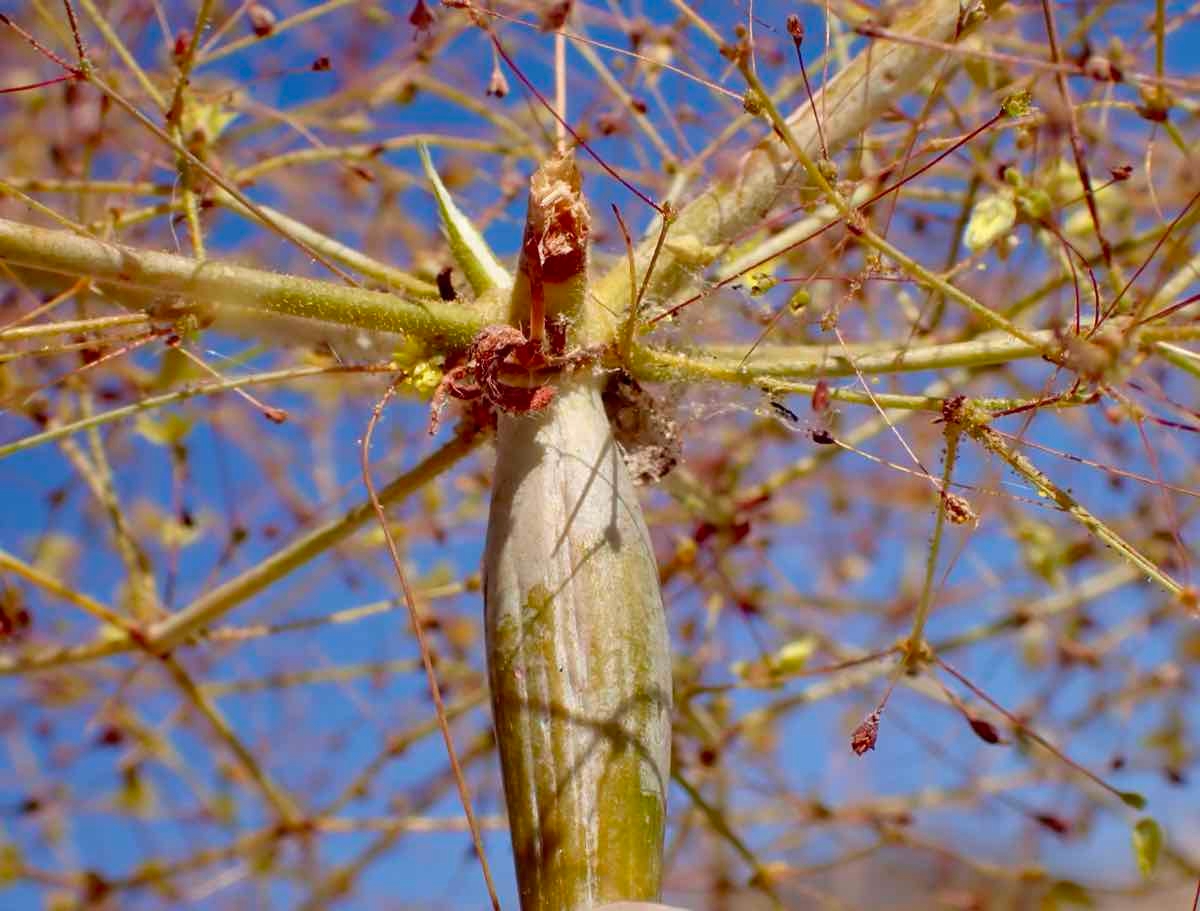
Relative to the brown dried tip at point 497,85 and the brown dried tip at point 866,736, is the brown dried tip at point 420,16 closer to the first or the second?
the brown dried tip at point 497,85

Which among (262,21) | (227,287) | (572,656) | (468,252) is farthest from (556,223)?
(262,21)

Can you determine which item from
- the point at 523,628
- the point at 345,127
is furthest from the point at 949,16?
the point at 345,127

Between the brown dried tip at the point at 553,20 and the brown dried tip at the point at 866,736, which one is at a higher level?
the brown dried tip at the point at 553,20

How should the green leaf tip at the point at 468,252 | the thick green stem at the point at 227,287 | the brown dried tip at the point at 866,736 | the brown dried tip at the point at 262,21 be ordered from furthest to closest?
the brown dried tip at the point at 262,21, the green leaf tip at the point at 468,252, the brown dried tip at the point at 866,736, the thick green stem at the point at 227,287

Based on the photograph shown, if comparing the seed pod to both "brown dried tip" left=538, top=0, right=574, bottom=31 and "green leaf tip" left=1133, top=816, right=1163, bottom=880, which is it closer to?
"brown dried tip" left=538, top=0, right=574, bottom=31

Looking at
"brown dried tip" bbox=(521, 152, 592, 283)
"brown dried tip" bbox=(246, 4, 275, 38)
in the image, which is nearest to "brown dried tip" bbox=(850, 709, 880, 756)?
"brown dried tip" bbox=(521, 152, 592, 283)

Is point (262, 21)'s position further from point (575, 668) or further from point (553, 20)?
point (575, 668)

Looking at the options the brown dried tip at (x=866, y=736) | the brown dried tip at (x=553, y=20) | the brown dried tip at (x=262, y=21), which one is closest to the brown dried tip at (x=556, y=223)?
the brown dried tip at (x=553, y=20)

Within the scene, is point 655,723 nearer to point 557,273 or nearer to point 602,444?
point 602,444
